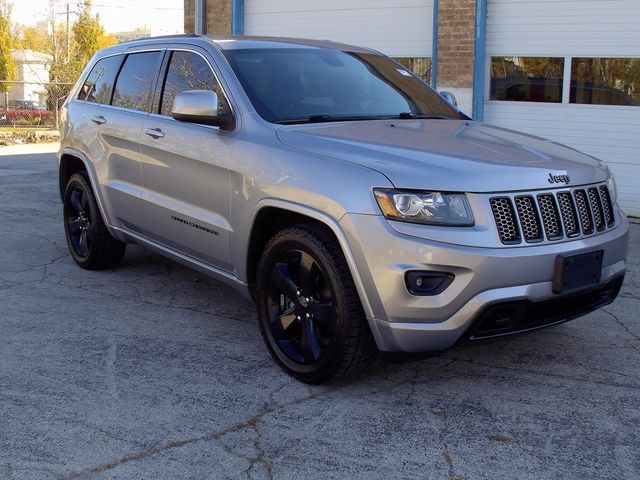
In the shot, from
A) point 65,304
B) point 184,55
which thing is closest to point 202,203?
point 184,55

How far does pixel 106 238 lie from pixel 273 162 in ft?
8.57

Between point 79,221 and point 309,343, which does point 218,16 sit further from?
point 309,343

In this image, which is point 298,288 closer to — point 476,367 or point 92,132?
point 476,367

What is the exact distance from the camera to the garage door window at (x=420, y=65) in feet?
38.1

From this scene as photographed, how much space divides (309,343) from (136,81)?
108 inches

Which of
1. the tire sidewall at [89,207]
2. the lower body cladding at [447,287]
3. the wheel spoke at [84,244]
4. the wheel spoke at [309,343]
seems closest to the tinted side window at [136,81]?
the tire sidewall at [89,207]

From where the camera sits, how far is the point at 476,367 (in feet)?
14.5

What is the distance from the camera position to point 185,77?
5.15m

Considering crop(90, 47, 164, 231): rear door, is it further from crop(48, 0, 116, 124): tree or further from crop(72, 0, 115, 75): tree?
crop(72, 0, 115, 75): tree

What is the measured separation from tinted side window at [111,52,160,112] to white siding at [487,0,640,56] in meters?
6.40

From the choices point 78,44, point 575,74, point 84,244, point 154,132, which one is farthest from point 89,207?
point 78,44

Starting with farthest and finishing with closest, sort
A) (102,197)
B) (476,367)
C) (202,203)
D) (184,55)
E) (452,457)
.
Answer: (102,197) → (184,55) → (202,203) → (476,367) → (452,457)

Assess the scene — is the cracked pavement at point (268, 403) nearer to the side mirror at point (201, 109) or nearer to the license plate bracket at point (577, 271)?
the license plate bracket at point (577, 271)

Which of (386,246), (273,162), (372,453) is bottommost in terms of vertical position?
(372,453)
